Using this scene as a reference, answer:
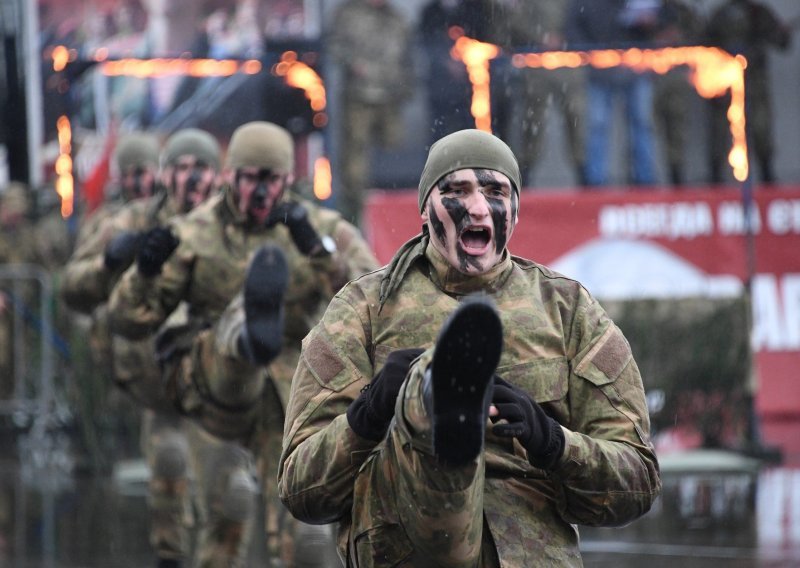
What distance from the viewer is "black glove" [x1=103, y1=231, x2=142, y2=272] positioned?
25.0ft

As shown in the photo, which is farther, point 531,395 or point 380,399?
point 531,395

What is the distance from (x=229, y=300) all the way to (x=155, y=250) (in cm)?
37

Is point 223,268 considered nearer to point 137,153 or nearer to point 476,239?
point 476,239

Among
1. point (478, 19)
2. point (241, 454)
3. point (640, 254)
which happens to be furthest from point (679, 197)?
point (241, 454)

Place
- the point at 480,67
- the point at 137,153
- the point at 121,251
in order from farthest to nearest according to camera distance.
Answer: the point at 480,67 → the point at 137,153 → the point at 121,251

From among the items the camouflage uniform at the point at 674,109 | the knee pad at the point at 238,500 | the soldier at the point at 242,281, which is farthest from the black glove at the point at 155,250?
the camouflage uniform at the point at 674,109

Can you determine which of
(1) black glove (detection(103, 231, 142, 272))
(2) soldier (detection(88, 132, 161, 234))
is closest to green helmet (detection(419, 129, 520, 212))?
(1) black glove (detection(103, 231, 142, 272))

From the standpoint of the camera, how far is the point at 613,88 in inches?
540

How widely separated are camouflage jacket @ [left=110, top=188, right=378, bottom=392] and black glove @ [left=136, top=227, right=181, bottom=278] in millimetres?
61

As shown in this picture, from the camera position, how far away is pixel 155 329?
22.4 feet

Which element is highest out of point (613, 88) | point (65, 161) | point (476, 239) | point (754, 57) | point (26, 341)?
point (754, 57)

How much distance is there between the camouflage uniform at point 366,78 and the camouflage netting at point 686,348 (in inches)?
153

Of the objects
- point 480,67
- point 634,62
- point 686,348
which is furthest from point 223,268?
point 634,62

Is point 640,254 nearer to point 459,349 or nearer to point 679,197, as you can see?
point 679,197
